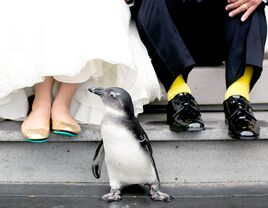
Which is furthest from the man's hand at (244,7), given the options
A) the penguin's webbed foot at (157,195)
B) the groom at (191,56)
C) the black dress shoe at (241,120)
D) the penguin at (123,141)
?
the penguin's webbed foot at (157,195)

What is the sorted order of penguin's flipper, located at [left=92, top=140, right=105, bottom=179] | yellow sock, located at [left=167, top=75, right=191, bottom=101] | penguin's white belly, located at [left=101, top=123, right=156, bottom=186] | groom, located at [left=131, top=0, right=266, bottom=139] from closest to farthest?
1. penguin's white belly, located at [left=101, top=123, right=156, bottom=186]
2. penguin's flipper, located at [left=92, top=140, right=105, bottom=179]
3. groom, located at [left=131, top=0, right=266, bottom=139]
4. yellow sock, located at [left=167, top=75, right=191, bottom=101]

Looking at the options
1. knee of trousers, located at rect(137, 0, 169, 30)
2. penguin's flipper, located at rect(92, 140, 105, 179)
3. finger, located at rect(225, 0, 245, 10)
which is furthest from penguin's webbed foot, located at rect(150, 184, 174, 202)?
finger, located at rect(225, 0, 245, 10)

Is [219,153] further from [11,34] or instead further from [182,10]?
[11,34]

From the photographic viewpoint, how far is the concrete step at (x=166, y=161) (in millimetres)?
1842

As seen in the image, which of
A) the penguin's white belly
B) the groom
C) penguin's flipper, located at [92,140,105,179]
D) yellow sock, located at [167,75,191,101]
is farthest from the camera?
yellow sock, located at [167,75,191,101]

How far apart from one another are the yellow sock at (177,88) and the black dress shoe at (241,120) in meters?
0.17

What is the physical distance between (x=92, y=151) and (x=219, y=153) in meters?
0.40

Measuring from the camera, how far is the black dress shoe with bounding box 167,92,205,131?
1.79 metres

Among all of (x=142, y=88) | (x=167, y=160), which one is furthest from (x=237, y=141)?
(x=142, y=88)

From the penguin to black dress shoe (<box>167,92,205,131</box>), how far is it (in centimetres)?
21

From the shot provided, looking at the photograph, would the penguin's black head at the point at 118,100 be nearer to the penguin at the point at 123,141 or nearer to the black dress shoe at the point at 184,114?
the penguin at the point at 123,141

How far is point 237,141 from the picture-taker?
1.84 metres

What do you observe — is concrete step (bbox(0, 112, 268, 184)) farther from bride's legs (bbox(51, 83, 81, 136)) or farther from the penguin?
the penguin

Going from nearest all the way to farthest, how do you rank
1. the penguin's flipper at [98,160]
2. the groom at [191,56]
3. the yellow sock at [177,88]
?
the penguin's flipper at [98,160] → the groom at [191,56] → the yellow sock at [177,88]
